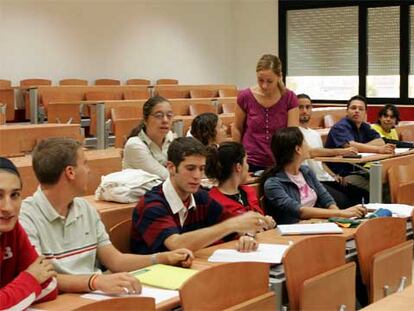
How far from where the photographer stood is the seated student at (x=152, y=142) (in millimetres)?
3994

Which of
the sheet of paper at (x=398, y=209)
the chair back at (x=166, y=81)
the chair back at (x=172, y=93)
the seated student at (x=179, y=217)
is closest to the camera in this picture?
the seated student at (x=179, y=217)

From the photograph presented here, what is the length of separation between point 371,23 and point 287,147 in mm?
8742

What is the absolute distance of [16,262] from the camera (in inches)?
81.3

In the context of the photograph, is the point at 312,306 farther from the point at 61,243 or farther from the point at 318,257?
the point at 61,243

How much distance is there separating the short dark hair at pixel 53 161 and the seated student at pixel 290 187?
5.12 ft

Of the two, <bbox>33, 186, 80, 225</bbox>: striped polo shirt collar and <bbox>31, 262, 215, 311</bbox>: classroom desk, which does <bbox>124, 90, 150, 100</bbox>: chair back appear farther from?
<bbox>31, 262, 215, 311</bbox>: classroom desk

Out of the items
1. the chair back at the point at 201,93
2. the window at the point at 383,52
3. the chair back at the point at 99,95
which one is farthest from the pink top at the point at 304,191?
the window at the point at 383,52

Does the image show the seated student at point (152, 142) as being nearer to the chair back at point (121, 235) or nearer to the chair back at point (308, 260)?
the chair back at point (121, 235)

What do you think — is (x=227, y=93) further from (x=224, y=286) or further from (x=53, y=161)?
(x=224, y=286)

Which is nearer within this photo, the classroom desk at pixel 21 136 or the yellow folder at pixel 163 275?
the yellow folder at pixel 163 275

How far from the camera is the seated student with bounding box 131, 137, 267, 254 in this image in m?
2.73

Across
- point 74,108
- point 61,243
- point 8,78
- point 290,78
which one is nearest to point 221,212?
point 61,243

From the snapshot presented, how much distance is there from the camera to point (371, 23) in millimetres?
11844

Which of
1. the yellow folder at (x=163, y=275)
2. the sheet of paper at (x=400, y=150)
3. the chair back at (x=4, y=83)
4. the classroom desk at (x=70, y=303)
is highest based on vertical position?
the chair back at (x=4, y=83)
